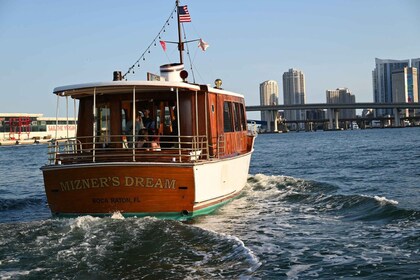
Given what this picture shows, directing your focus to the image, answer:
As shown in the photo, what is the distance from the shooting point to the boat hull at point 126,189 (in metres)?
12.6

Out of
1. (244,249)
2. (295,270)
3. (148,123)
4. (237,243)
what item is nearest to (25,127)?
(148,123)

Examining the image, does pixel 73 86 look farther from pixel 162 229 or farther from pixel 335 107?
pixel 335 107

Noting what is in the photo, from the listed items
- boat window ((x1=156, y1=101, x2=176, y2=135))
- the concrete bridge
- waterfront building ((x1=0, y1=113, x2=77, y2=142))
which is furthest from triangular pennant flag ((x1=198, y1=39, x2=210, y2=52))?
waterfront building ((x1=0, y1=113, x2=77, y2=142))

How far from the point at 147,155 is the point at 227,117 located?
15.4 feet

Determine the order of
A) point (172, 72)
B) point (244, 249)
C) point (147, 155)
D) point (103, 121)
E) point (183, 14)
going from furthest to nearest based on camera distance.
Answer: point (183, 14) < point (172, 72) < point (103, 121) < point (147, 155) < point (244, 249)

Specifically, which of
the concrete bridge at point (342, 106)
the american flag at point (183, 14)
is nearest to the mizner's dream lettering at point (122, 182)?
the american flag at point (183, 14)

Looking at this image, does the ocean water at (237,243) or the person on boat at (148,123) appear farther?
the person on boat at (148,123)

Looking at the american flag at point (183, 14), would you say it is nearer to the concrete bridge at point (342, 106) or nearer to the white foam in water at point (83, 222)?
the white foam in water at point (83, 222)

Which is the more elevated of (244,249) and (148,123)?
(148,123)

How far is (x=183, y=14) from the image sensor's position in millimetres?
19328

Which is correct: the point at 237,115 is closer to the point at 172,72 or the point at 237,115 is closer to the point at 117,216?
the point at 172,72

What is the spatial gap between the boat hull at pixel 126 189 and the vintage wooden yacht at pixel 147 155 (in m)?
0.02

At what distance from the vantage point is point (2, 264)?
9.48 m

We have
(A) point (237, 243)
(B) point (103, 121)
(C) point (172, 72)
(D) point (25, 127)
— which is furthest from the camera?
(D) point (25, 127)
